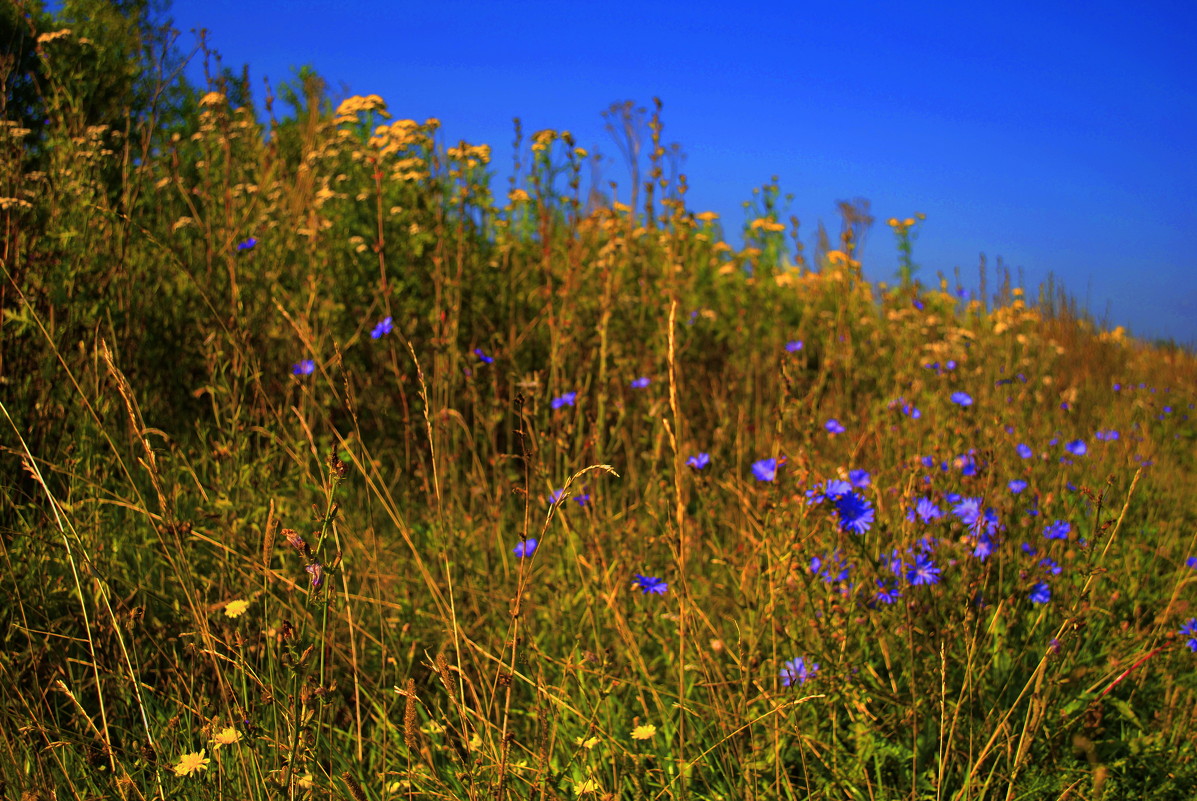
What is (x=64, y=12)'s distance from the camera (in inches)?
151

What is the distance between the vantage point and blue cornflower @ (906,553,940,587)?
64.5 inches

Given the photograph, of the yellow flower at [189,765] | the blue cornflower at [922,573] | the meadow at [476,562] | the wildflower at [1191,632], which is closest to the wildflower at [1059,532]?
the meadow at [476,562]

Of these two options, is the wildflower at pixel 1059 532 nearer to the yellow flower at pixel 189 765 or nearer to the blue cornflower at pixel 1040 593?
the blue cornflower at pixel 1040 593

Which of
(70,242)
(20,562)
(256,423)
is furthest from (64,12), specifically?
(20,562)

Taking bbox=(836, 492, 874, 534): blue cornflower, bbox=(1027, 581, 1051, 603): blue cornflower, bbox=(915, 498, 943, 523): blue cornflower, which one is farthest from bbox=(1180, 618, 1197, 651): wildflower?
bbox=(836, 492, 874, 534): blue cornflower

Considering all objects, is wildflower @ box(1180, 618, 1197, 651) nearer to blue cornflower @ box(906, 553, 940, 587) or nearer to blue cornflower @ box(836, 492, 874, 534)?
blue cornflower @ box(906, 553, 940, 587)

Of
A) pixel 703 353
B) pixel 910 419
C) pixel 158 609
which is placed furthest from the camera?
pixel 703 353

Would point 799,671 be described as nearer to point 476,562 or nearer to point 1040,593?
point 1040,593

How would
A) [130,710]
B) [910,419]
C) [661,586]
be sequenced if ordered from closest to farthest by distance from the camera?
[130,710] → [661,586] → [910,419]

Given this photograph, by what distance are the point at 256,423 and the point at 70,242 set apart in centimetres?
76

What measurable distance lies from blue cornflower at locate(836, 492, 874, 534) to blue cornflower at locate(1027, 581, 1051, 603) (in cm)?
55

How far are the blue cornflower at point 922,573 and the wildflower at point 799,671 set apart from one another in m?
0.29

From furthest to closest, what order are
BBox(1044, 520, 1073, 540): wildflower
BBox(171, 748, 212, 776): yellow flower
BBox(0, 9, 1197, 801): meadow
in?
1. BBox(1044, 520, 1073, 540): wildflower
2. BBox(0, 9, 1197, 801): meadow
3. BBox(171, 748, 212, 776): yellow flower

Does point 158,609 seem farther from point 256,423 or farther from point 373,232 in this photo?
point 373,232
